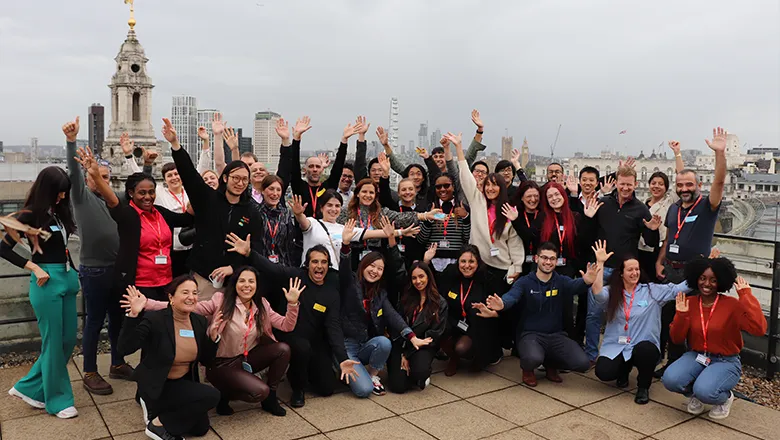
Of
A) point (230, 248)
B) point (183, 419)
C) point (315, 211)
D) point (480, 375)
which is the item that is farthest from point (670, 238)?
point (183, 419)

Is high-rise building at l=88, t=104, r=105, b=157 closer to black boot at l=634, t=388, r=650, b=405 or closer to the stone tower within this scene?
the stone tower

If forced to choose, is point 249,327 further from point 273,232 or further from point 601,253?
point 601,253

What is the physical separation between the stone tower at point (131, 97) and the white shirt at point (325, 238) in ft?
211

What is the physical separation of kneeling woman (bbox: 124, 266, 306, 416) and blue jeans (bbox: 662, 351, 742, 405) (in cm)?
304

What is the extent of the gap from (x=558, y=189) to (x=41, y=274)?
4368mm

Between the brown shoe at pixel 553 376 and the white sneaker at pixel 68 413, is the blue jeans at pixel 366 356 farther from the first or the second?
the white sneaker at pixel 68 413

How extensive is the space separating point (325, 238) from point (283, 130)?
4.52 ft

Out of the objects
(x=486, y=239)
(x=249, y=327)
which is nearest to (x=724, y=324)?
(x=486, y=239)

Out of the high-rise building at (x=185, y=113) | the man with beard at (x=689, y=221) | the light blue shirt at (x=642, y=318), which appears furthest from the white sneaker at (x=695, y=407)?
the high-rise building at (x=185, y=113)

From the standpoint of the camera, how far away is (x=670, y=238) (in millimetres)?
5688

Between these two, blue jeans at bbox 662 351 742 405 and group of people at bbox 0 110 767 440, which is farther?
blue jeans at bbox 662 351 742 405

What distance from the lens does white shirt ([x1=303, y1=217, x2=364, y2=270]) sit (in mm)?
5457

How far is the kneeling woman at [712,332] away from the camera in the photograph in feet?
15.6

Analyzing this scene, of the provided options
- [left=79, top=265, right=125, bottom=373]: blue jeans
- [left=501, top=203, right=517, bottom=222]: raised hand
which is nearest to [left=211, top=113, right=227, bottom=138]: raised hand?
[left=79, top=265, right=125, bottom=373]: blue jeans
